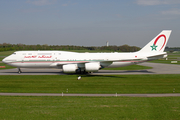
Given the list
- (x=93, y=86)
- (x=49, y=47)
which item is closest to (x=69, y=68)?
(x=93, y=86)

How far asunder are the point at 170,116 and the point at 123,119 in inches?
124

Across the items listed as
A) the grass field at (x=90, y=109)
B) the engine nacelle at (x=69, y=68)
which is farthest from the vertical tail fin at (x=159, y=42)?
the grass field at (x=90, y=109)

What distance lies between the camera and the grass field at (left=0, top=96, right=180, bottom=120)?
12.1 metres

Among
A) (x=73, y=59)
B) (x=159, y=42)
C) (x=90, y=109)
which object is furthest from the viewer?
(x=159, y=42)

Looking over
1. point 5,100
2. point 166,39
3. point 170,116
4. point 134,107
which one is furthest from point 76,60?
point 170,116

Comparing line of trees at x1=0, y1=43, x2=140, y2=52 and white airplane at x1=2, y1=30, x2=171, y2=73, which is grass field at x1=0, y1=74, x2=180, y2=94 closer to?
white airplane at x1=2, y1=30, x2=171, y2=73

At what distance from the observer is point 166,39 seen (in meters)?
37.8

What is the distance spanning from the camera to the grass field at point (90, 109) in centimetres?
1209

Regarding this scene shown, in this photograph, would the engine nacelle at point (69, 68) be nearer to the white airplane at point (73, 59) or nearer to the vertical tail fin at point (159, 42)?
the white airplane at point (73, 59)

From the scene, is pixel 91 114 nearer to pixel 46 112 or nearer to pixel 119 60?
pixel 46 112

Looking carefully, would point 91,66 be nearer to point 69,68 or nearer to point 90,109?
point 69,68

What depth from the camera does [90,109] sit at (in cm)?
1367

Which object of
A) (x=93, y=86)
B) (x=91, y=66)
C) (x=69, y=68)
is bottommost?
(x=93, y=86)

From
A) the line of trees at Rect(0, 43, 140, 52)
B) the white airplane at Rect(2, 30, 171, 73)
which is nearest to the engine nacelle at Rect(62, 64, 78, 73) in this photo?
the white airplane at Rect(2, 30, 171, 73)
